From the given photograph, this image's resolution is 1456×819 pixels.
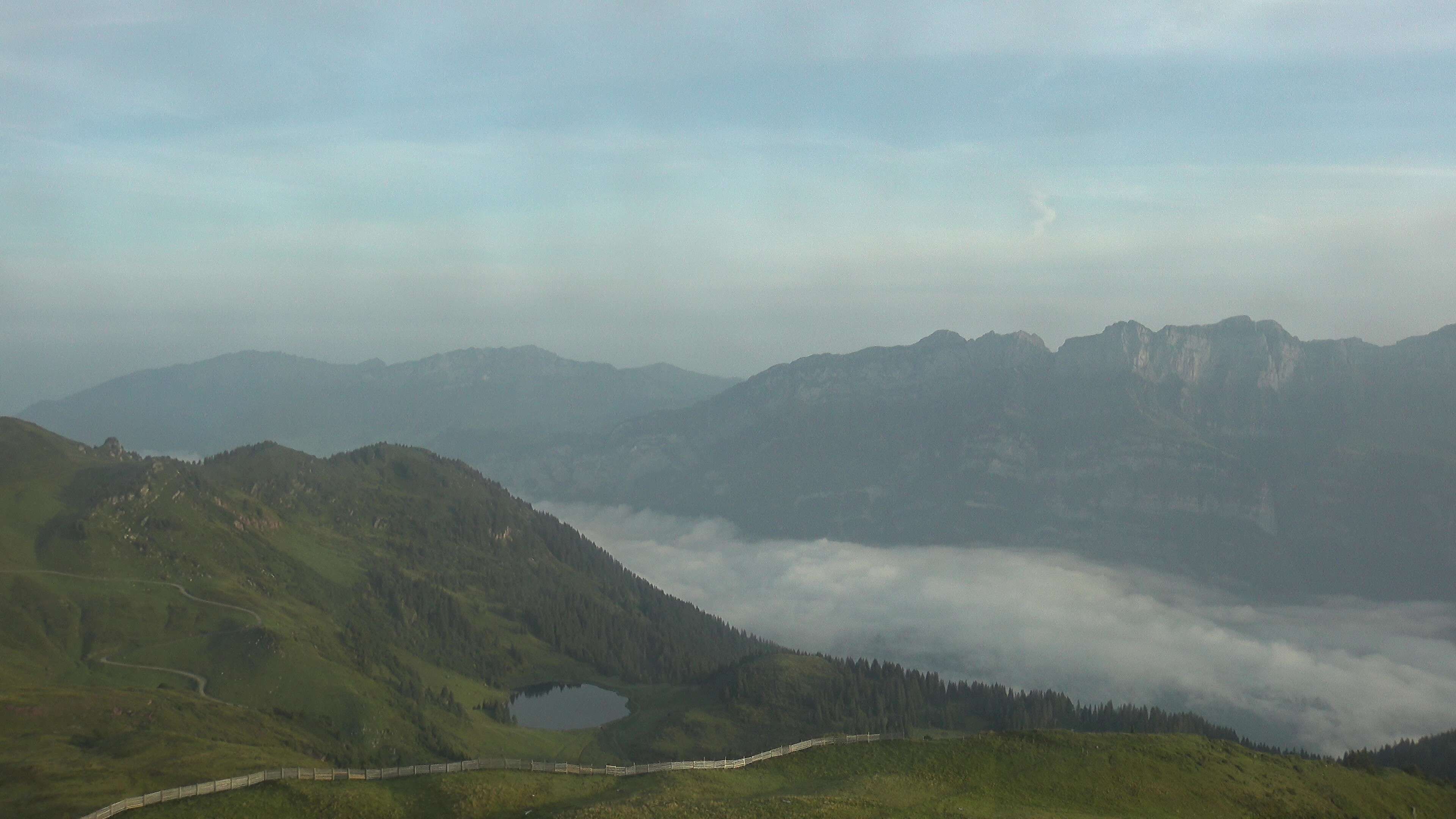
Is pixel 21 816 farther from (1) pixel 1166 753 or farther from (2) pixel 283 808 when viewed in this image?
(1) pixel 1166 753

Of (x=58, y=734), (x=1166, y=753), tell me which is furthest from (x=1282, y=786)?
(x=58, y=734)

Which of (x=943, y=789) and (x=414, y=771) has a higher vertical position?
(x=943, y=789)

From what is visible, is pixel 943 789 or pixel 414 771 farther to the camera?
pixel 943 789

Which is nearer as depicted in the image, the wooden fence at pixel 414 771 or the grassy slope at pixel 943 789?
the wooden fence at pixel 414 771

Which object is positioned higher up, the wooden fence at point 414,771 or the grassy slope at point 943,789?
the grassy slope at point 943,789

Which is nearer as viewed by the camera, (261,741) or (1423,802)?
(1423,802)
